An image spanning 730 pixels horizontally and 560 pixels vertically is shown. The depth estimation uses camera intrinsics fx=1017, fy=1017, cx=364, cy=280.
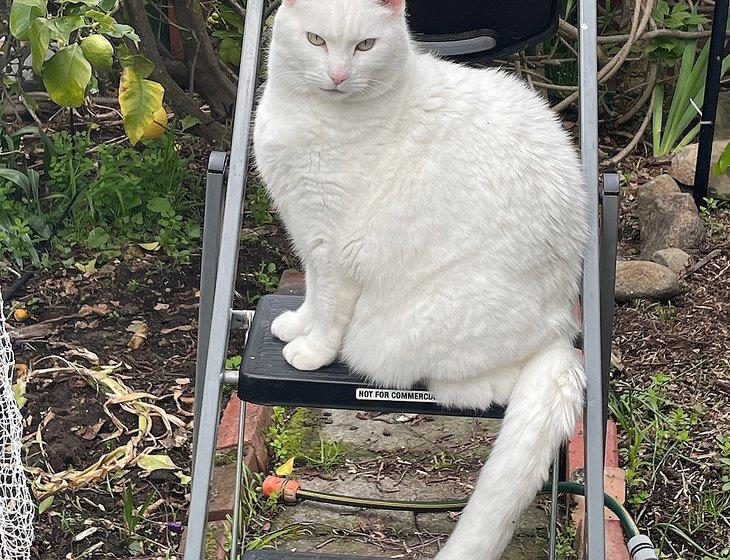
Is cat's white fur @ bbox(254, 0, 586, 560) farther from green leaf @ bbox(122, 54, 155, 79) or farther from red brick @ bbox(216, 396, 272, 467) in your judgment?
green leaf @ bbox(122, 54, 155, 79)

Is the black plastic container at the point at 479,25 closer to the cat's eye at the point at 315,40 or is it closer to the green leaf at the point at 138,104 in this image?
the cat's eye at the point at 315,40

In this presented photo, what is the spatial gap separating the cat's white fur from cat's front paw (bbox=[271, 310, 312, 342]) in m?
0.12

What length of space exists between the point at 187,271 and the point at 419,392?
1.57 metres

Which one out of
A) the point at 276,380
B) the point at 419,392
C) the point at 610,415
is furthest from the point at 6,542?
the point at 610,415

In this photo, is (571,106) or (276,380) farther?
(571,106)

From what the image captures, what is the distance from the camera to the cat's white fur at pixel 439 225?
163 cm

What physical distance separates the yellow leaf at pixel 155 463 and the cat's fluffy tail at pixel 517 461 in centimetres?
101

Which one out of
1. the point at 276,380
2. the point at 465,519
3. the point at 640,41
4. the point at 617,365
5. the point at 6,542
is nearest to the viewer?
the point at 465,519

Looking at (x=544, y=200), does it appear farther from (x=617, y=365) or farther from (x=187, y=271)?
(x=187, y=271)

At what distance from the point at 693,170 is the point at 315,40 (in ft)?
7.50

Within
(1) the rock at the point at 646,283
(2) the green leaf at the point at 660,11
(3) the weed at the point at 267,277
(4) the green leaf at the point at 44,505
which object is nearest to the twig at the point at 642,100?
(2) the green leaf at the point at 660,11

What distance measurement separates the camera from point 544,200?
1.67m

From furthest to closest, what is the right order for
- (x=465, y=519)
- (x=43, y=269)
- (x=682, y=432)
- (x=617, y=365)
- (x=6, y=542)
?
1. (x=43, y=269)
2. (x=617, y=365)
3. (x=682, y=432)
4. (x=6, y=542)
5. (x=465, y=519)

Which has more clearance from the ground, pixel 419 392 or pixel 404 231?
pixel 404 231
